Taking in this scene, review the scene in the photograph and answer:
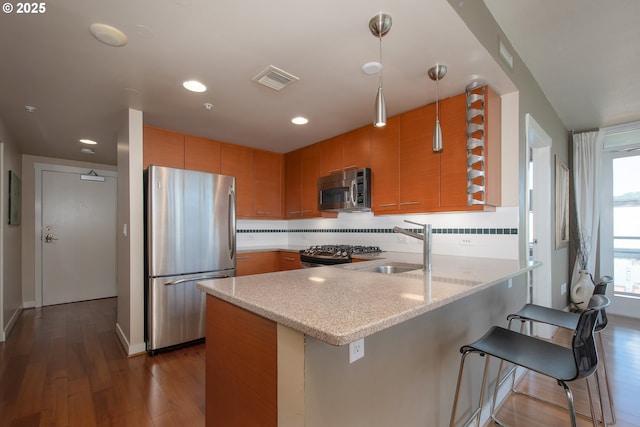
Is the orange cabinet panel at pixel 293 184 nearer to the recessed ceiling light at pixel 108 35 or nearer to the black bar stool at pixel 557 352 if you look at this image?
the recessed ceiling light at pixel 108 35

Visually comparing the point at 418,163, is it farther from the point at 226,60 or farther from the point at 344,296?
the point at 344,296

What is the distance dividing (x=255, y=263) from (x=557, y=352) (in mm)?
3045

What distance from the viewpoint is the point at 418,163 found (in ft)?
8.63

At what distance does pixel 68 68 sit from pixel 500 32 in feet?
9.82

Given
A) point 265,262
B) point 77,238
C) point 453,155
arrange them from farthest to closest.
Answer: point 77,238 < point 265,262 < point 453,155

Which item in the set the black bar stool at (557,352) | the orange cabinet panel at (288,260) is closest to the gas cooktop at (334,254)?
the orange cabinet panel at (288,260)

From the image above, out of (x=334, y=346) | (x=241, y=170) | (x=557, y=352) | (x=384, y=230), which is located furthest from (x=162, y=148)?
(x=557, y=352)

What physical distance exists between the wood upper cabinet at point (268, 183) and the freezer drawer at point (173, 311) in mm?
1418

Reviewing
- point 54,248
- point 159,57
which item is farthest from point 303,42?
point 54,248

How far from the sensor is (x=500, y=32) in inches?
78.1

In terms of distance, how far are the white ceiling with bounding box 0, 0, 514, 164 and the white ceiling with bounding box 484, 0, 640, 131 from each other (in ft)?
1.08

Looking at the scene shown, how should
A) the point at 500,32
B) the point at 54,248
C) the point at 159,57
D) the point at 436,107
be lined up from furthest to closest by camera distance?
the point at 54,248
the point at 436,107
the point at 500,32
the point at 159,57

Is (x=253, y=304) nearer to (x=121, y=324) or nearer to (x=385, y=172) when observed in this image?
(x=385, y=172)

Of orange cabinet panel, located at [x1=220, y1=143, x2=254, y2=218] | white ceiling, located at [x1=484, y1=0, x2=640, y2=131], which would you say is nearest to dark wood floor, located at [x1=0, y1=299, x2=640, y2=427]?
orange cabinet panel, located at [x1=220, y1=143, x2=254, y2=218]
